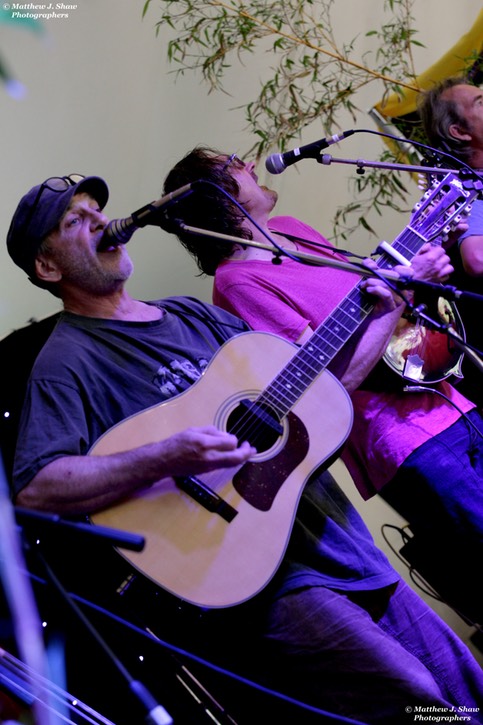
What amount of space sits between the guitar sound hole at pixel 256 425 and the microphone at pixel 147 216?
0.43 meters

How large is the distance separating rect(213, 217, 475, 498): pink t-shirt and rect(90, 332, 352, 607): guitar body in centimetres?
29

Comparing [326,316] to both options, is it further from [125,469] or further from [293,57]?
[293,57]

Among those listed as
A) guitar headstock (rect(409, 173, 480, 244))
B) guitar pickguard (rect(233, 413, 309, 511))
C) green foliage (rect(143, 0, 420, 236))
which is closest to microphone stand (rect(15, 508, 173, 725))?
guitar pickguard (rect(233, 413, 309, 511))

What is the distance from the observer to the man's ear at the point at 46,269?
2.01 metres

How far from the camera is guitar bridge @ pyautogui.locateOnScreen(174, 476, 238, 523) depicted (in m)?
1.63

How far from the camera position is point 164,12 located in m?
2.94

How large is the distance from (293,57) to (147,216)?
6.40 feet

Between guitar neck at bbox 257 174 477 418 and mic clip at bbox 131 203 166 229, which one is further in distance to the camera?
guitar neck at bbox 257 174 477 418

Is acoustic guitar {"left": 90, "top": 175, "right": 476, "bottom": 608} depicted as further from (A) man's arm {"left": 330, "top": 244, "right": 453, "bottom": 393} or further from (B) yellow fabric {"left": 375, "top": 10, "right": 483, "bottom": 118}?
(B) yellow fabric {"left": 375, "top": 10, "right": 483, "bottom": 118}

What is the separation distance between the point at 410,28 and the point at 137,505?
2.73 m

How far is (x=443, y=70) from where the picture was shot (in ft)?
10.7

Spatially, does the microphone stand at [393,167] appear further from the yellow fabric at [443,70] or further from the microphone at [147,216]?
the yellow fabric at [443,70]

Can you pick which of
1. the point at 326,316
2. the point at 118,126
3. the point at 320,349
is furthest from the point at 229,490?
the point at 118,126

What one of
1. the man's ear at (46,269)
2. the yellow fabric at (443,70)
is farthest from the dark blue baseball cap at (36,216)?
the yellow fabric at (443,70)
